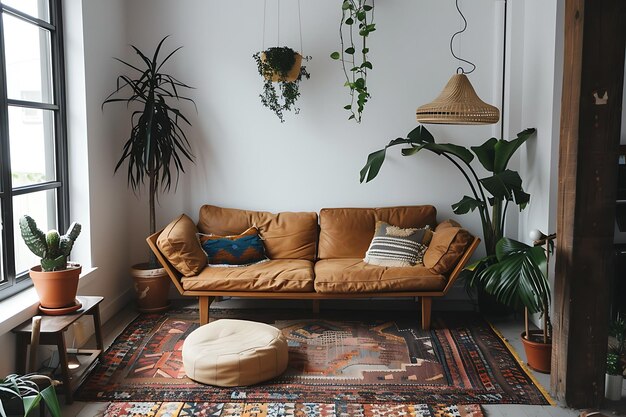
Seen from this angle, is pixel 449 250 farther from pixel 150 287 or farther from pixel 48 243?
pixel 48 243

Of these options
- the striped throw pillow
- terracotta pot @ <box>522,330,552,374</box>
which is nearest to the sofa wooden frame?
the striped throw pillow

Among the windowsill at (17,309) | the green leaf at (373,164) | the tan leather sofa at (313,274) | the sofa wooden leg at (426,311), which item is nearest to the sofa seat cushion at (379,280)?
the tan leather sofa at (313,274)

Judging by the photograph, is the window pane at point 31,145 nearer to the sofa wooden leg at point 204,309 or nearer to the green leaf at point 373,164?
the sofa wooden leg at point 204,309

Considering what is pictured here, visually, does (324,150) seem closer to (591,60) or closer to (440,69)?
(440,69)

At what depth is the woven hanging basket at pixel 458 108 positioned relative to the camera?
14.8 feet

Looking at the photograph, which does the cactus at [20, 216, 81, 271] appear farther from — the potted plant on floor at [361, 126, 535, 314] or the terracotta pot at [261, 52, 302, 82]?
the potted plant on floor at [361, 126, 535, 314]

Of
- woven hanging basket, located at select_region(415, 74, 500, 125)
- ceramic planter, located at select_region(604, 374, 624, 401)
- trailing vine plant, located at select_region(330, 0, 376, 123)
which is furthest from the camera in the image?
trailing vine plant, located at select_region(330, 0, 376, 123)

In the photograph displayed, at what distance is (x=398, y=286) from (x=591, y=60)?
6.75ft

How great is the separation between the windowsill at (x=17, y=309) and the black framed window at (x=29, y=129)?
0.23 feet

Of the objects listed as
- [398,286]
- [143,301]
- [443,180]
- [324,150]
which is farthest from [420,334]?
[143,301]

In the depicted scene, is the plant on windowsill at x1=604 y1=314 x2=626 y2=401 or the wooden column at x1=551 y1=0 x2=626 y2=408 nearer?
the wooden column at x1=551 y1=0 x2=626 y2=408

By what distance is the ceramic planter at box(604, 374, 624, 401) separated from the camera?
3455 mm

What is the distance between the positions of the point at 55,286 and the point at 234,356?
108 cm

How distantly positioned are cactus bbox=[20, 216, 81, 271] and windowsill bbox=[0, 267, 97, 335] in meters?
0.21
